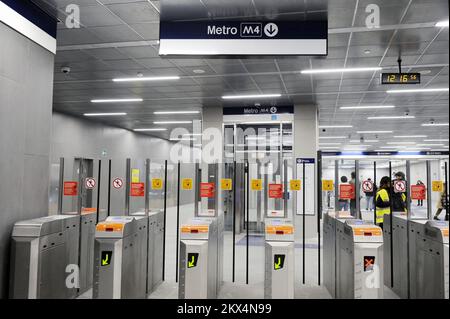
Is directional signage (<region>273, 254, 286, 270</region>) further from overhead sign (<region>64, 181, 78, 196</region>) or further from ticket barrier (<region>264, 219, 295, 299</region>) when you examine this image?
overhead sign (<region>64, 181, 78, 196</region>)

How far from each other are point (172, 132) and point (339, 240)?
12289 millimetres

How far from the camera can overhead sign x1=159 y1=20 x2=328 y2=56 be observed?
12.7 ft

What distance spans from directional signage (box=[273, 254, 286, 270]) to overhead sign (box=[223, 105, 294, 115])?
6277 millimetres

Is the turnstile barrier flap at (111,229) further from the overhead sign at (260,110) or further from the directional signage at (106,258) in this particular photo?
the overhead sign at (260,110)

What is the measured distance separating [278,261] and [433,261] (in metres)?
1.53

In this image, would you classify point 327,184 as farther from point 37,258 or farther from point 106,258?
point 37,258

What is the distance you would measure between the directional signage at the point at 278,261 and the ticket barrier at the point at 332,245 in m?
0.84

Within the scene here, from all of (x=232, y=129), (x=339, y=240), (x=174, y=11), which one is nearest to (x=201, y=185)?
(x=339, y=240)

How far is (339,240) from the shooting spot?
4.27m

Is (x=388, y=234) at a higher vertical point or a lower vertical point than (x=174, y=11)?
lower

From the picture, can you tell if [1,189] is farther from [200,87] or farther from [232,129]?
[232,129]

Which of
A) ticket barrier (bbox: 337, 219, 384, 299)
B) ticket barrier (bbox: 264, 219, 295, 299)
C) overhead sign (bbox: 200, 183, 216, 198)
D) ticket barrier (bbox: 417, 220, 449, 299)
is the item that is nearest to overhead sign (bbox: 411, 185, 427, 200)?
ticket barrier (bbox: 417, 220, 449, 299)

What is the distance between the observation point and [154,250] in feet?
15.8

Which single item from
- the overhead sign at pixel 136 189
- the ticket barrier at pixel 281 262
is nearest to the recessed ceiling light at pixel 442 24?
the ticket barrier at pixel 281 262
